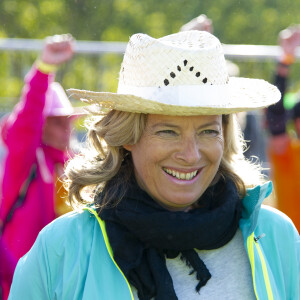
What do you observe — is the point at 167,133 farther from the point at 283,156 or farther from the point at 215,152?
the point at 283,156

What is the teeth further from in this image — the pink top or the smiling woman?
the pink top

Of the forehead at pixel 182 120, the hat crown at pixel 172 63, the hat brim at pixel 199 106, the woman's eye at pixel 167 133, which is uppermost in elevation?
the hat crown at pixel 172 63

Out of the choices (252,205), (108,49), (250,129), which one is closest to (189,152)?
(252,205)

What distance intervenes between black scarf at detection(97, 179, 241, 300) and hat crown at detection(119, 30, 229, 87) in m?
0.44

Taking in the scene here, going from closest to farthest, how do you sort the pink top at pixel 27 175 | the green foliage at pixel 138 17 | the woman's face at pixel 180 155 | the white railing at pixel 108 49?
the woman's face at pixel 180 155
the pink top at pixel 27 175
the white railing at pixel 108 49
the green foliage at pixel 138 17

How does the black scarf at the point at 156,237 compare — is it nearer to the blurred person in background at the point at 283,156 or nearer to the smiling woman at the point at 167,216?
the smiling woman at the point at 167,216

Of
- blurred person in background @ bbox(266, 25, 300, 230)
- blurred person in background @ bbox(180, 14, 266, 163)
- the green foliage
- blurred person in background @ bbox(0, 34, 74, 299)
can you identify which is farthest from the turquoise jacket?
the green foliage

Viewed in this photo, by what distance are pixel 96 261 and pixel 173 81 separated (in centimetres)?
71

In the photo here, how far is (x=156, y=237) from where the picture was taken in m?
2.71

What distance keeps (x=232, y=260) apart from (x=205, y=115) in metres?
0.54

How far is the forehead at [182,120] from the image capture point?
273 centimetres

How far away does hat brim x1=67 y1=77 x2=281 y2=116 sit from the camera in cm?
266

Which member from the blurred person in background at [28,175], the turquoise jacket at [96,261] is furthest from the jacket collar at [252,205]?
the blurred person in background at [28,175]

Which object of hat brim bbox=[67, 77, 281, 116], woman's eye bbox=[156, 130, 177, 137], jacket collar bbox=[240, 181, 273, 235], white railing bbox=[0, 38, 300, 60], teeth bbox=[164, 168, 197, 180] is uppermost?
white railing bbox=[0, 38, 300, 60]
